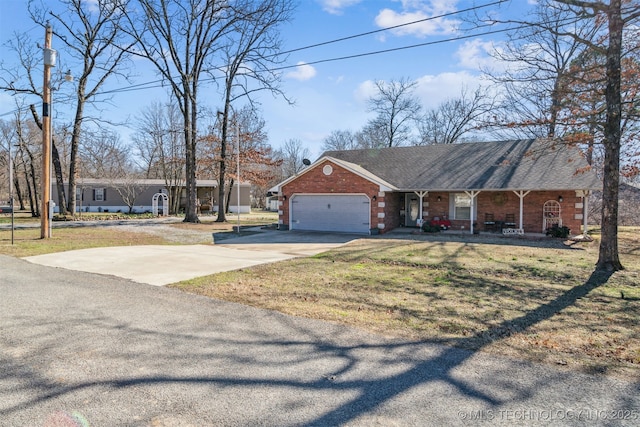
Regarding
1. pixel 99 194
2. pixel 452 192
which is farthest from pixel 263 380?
pixel 99 194

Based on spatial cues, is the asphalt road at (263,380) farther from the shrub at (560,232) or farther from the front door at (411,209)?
the front door at (411,209)

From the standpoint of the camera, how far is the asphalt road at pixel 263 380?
9.26ft

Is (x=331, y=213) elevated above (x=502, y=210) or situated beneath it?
situated beneath

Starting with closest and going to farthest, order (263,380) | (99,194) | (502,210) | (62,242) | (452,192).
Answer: (263,380) < (62,242) < (502,210) < (452,192) < (99,194)

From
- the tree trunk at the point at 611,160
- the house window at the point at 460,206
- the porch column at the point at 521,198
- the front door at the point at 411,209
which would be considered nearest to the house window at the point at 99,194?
the front door at the point at 411,209

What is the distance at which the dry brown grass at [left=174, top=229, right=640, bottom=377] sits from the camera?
14.4ft

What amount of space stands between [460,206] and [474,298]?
1291 cm

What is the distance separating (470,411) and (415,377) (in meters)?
0.62

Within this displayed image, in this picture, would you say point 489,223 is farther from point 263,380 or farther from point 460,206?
point 263,380

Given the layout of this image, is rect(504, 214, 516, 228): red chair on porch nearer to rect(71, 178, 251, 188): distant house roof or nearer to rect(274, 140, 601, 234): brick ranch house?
rect(274, 140, 601, 234): brick ranch house

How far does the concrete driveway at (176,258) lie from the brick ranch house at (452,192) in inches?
147

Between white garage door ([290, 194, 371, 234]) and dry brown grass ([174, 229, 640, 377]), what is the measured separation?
273 inches

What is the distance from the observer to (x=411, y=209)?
20.4 meters

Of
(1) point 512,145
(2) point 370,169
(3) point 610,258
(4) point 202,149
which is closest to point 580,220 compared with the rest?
(1) point 512,145
